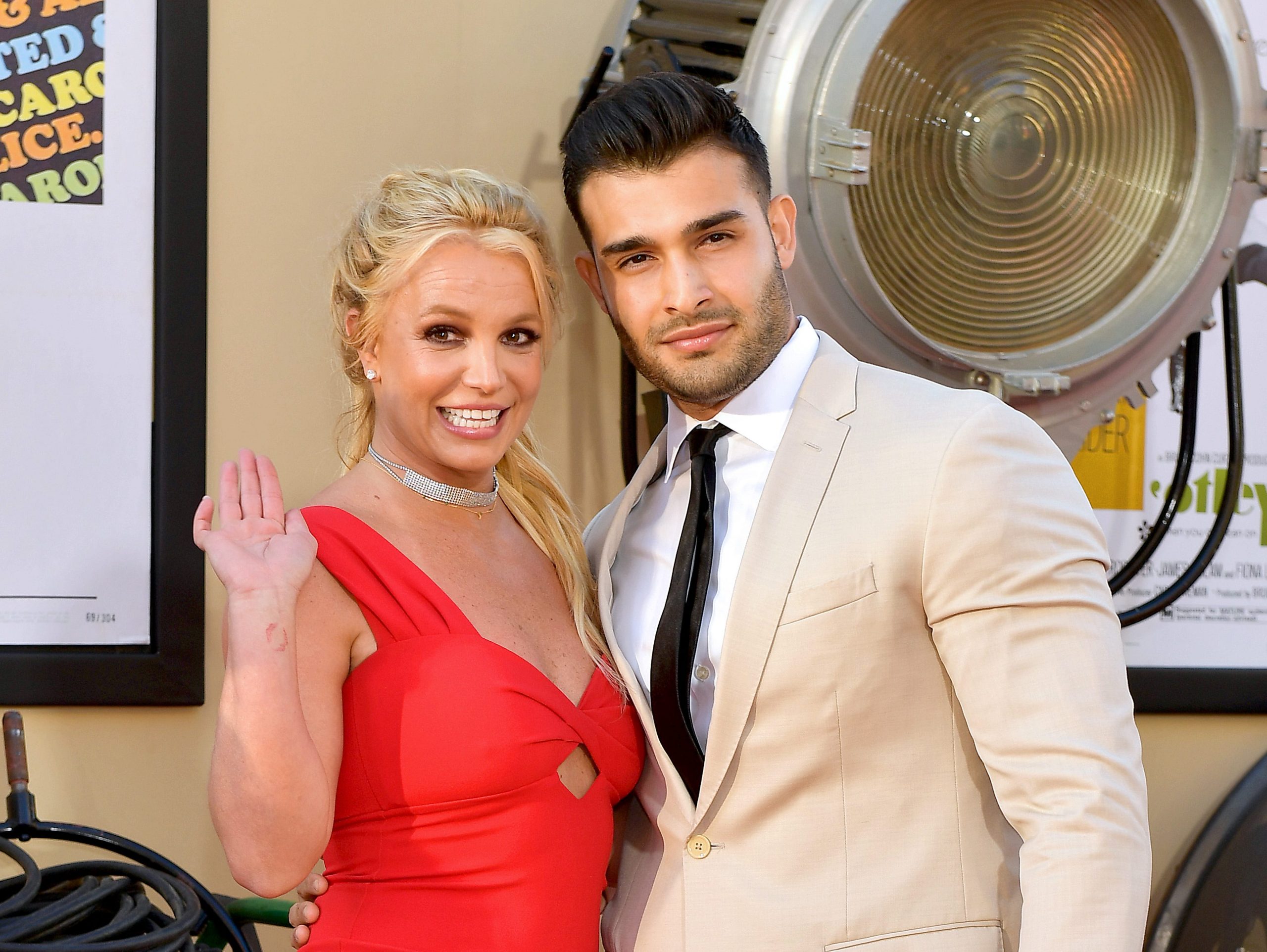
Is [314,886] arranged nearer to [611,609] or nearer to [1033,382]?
[611,609]

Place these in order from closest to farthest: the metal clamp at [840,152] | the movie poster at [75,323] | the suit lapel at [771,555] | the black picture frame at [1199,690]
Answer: the suit lapel at [771,555] < the metal clamp at [840,152] < the movie poster at [75,323] < the black picture frame at [1199,690]

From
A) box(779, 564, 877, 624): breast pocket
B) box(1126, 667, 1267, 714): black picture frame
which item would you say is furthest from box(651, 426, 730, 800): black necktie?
box(1126, 667, 1267, 714): black picture frame

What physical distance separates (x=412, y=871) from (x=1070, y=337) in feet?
3.41

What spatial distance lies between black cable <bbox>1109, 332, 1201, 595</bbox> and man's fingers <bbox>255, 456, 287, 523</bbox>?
4.05 ft

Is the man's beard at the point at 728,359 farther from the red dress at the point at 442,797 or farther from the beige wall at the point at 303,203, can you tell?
the beige wall at the point at 303,203

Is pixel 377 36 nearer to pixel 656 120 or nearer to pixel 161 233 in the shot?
pixel 161 233

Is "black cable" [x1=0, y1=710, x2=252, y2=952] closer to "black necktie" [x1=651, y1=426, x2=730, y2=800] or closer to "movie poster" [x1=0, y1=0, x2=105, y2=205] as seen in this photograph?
"black necktie" [x1=651, y1=426, x2=730, y2=800]

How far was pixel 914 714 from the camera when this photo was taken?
1207 mm

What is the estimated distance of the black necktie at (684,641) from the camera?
4.08 feet

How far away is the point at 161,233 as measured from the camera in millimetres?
1760

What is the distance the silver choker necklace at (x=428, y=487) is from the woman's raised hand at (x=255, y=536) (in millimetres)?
167

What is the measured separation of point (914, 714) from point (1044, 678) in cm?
14

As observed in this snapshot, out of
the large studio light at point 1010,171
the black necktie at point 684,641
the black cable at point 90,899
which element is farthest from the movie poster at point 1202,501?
the black cable at point 90,899

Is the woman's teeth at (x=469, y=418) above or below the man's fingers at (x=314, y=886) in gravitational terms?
above
